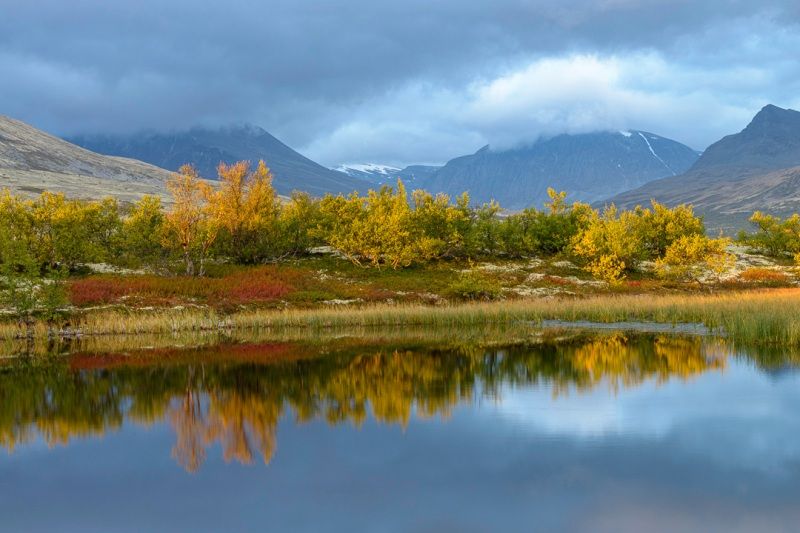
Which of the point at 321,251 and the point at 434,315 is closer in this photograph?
the point at 434,315

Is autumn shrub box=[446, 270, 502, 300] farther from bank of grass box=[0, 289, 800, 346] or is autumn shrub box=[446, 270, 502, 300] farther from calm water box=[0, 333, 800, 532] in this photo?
calm water box=[0, 333, 800, 532]

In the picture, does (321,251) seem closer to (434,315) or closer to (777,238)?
(434,315)

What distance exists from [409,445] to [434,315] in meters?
34.0

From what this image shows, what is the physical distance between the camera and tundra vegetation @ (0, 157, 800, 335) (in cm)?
6153

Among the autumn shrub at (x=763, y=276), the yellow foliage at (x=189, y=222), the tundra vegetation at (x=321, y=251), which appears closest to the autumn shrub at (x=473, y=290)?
the tundra vegetation at (x=321, y=251)

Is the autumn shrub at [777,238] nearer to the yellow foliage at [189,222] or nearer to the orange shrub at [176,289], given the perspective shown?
the orange shrub at [176,289]

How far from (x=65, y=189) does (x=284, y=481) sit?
189307 millimetres

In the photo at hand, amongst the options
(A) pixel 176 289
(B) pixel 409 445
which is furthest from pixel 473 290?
(B) pixel 409 445

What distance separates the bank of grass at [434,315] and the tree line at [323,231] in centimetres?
1331

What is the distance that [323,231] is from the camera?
80125 millimetres

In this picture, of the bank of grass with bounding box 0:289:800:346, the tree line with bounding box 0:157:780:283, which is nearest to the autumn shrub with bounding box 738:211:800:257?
the tree line with bounding box 0:157:780:283

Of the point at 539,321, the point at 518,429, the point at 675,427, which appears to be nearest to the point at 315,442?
the point at 518,429

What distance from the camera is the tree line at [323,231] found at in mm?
69375

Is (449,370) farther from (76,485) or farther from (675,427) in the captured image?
(76,485)
